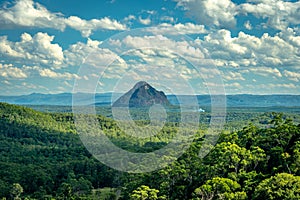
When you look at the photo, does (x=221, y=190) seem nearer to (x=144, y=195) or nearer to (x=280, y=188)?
(x=280, y=188)

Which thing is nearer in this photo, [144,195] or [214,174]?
[214,174]

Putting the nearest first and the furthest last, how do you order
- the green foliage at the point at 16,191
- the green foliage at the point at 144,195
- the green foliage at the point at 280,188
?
the green foliage at the point at 280,188
the green foliage at the point at 144,195
the green foliage at the point at 16,191

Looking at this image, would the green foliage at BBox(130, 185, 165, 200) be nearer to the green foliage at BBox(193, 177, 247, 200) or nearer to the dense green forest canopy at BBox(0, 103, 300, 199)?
the dense green forest canopy at BBox(0, 103, 300, 199)

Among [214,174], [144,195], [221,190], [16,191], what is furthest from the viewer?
[16,191]

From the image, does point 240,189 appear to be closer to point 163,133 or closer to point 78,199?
point 78,199

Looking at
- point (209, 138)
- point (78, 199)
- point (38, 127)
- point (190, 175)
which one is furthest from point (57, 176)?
point (38, 127)

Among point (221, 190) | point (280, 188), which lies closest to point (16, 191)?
point (221, 190)

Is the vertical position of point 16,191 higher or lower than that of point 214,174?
lower

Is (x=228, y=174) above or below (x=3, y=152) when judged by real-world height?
above

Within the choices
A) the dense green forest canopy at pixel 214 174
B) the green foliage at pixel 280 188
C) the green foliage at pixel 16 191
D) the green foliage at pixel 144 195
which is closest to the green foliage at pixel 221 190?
the dense green forest canopy at pixel 214 174

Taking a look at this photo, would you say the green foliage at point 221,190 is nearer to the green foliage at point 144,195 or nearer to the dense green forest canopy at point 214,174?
the dense green forest canopy at point 214,174

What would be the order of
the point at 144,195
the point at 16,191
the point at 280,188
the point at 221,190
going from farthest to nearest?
the point at 16,191 < the point at 144,195 < the point at 221,190 < the point at 280,188
